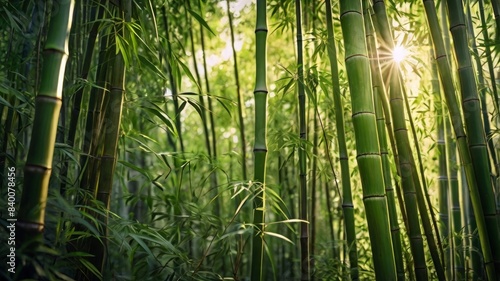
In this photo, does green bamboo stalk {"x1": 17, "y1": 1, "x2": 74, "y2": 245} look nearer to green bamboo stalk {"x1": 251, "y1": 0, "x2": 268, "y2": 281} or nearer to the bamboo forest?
the bamboo forest

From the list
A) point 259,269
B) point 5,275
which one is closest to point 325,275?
point 259,269

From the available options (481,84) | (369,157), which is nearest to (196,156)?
(369,157)

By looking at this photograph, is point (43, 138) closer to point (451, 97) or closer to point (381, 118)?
point (381, 118)

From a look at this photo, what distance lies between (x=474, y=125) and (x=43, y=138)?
143cm

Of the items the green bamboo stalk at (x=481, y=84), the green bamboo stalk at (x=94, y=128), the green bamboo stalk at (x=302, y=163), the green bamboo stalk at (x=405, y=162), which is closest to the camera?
the green bamboo stalk at (x=94, y=128)

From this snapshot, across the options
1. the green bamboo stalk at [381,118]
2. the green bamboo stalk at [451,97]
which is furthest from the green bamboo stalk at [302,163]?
the green bamboo stalk at [451,97]

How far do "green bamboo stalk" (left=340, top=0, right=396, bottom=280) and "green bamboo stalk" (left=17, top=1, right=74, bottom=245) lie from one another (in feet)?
2.58

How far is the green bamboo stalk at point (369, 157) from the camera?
1.39m

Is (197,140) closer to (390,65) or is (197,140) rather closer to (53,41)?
(390,65)

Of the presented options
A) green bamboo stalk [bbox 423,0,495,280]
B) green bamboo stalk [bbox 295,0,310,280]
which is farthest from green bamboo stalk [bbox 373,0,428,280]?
green bamboo stalk [bbox 295,0,310,280]

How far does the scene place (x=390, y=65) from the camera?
1.99 m

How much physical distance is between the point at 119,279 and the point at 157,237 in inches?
21.8

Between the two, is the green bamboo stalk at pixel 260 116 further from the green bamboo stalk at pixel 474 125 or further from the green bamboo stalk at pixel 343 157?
the green bamboo stalk at pixel 474 125

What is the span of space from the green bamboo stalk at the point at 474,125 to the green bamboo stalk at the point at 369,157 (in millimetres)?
541
